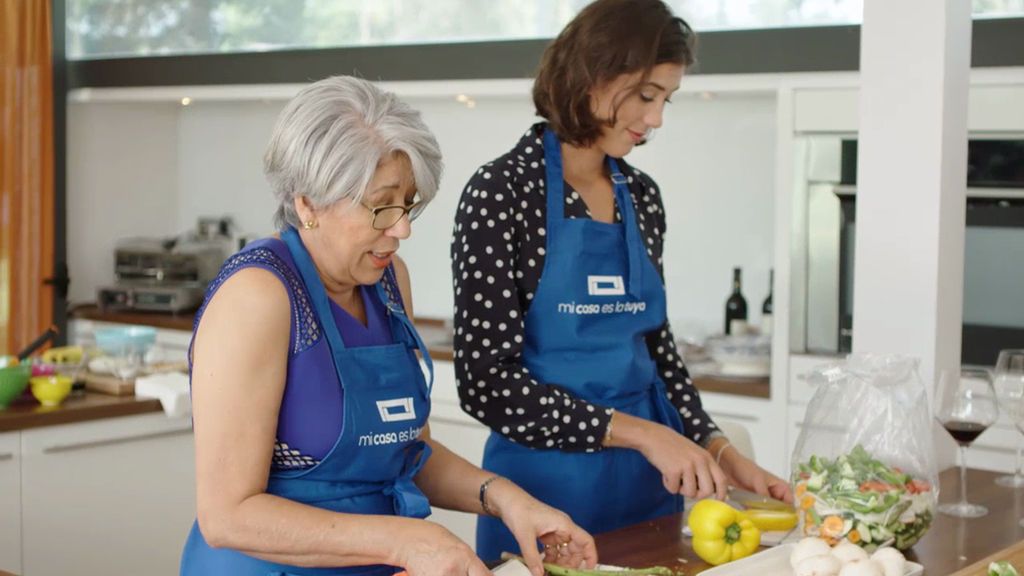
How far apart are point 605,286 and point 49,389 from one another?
1.83m

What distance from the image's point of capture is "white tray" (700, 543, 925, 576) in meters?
1.72

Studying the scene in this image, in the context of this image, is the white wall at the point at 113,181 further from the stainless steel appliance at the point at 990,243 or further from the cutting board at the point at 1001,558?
the cutting board at the point at 1001,558

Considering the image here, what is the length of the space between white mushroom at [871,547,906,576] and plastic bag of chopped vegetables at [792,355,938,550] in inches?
4.2

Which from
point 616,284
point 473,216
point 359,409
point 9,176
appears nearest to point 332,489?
point 359,409

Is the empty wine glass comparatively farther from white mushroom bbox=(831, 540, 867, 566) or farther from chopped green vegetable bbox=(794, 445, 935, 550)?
white mushroom bbox=(831, 540, 867, 566)

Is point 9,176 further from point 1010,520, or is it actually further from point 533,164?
point 1010,520

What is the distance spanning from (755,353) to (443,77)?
1.50 m

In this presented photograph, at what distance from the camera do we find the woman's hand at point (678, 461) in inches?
79.0

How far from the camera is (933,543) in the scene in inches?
78.6

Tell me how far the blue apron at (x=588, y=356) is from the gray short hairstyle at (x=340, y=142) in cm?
53

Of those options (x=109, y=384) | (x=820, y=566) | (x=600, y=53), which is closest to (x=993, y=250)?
(x=600, y=53)

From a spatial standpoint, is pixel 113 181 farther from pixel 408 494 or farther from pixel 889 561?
pixel 889 561

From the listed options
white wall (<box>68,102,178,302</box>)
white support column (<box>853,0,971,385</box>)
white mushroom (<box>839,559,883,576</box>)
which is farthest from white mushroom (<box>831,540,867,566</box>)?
white wall (<box>68,102,178,302</box>)

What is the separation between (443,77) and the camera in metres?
4.69
